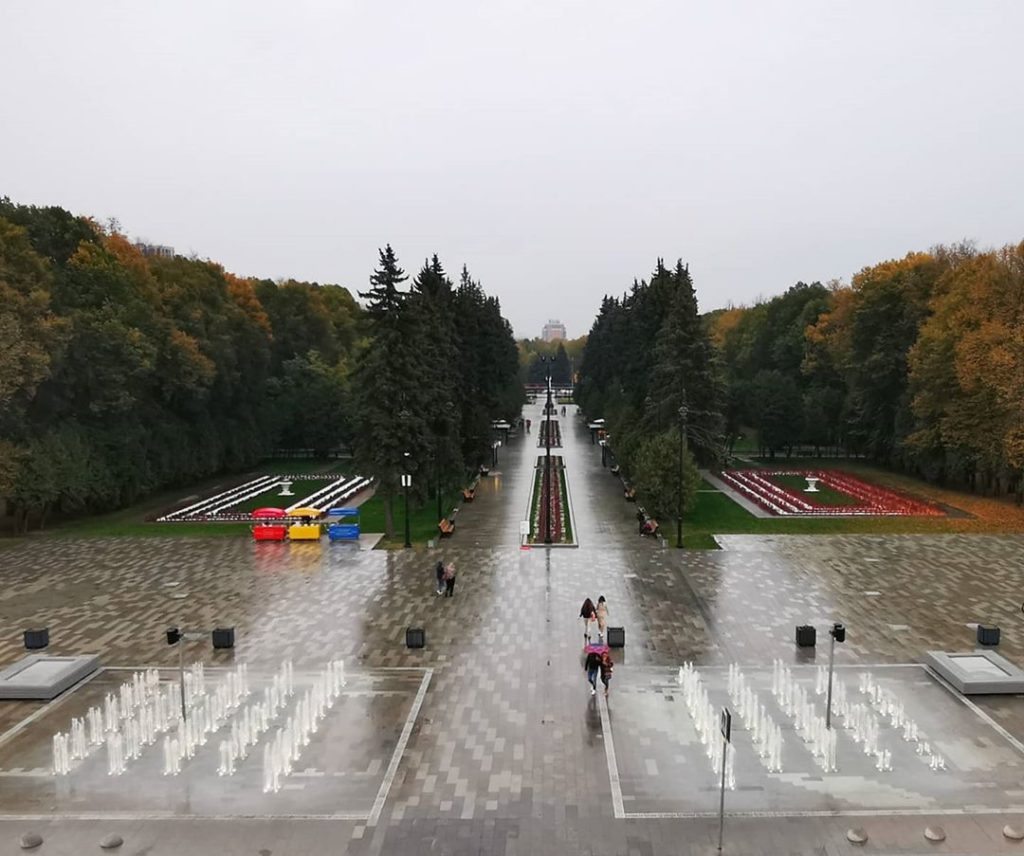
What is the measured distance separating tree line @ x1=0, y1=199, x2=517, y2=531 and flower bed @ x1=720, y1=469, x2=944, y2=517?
15.4m

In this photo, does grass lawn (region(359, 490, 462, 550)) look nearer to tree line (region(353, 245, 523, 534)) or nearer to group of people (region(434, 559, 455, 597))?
tree line (region(353, 245, 523, 534))

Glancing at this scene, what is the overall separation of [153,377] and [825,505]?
3582cm

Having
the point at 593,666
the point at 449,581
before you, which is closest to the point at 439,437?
the point at 449,581

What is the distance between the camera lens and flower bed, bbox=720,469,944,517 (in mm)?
34688

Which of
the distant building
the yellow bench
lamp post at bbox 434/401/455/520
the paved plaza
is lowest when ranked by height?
the paved plaza

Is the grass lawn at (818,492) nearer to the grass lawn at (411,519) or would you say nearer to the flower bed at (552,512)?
the flower bed at (552,512)

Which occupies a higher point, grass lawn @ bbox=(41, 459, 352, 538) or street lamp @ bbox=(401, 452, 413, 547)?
street lamp @ bbox=(401, 452, 413, 547)

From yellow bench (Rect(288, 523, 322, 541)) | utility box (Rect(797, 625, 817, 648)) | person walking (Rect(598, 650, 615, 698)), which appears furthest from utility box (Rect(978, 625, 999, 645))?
yellow bench (Rect(288, 523, 322, 541))


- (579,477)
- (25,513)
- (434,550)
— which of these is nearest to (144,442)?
(25,513)

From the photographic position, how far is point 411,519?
3447 centimetres

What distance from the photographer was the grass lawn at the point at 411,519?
29.9 metres

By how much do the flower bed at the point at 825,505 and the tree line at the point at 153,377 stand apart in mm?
15419

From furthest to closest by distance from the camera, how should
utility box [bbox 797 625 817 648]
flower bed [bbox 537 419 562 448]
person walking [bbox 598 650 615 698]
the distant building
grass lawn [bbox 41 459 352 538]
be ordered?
flower bed [bbox 537 419 562 448] → the distant building → grass lawn [bbox 41 459 352 538] → utility box [bbox 797 625 817 648] → person walking [bbox 598 650 615 698]

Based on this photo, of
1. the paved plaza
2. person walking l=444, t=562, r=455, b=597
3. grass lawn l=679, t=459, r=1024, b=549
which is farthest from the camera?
grass lawn l=679, t=459, r=1024, b=549
